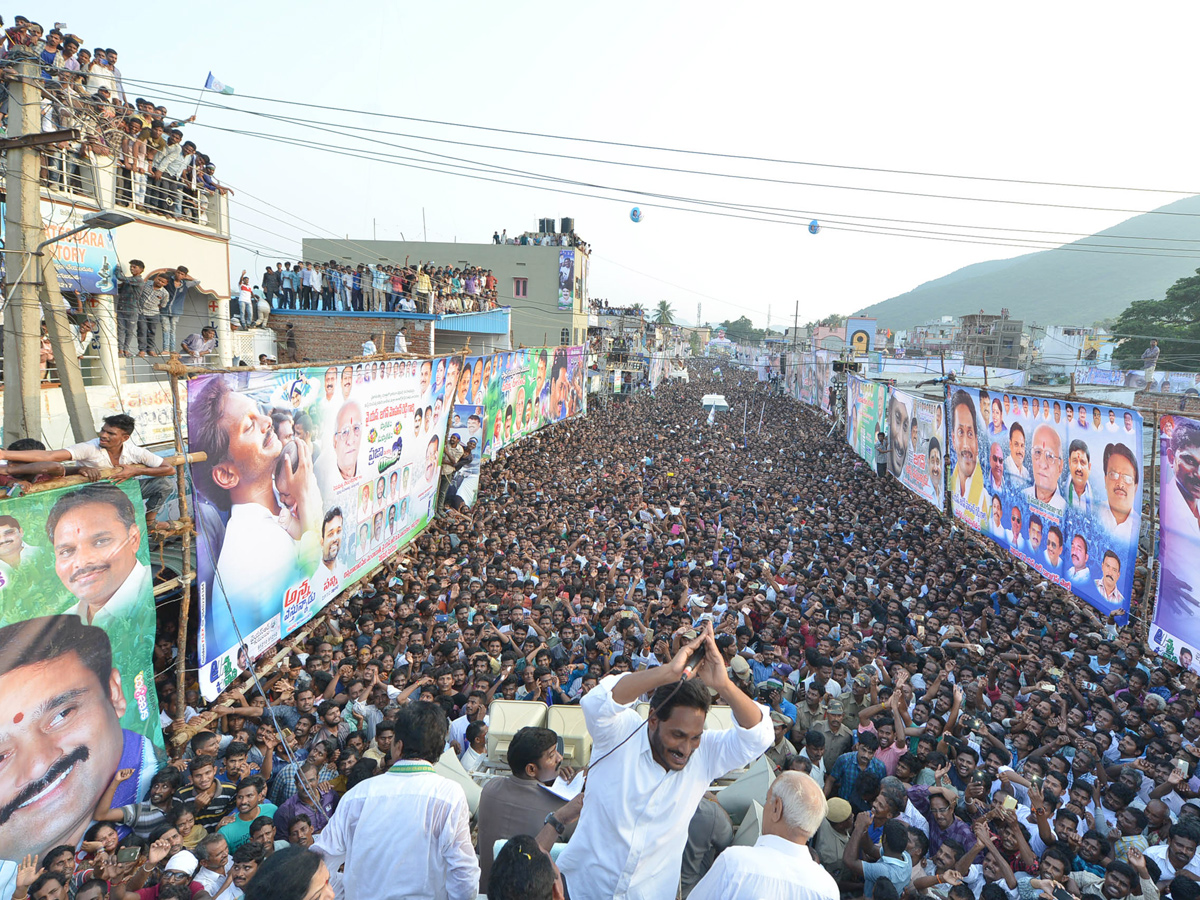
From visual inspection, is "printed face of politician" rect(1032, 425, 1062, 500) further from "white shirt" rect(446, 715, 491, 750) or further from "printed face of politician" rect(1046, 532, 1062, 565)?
"white shirt" rect(446, 715, 491, 750)

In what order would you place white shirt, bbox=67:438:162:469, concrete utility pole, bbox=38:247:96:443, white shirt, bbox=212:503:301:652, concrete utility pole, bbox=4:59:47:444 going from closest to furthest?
1. white shirt, bbox=67:438:162:469
2. concrete utility pole, bbox=4:59:47:444
3. concrete utility pole, bbox=38:247:96:443
4. white shirt, bbox=212:503:301:652

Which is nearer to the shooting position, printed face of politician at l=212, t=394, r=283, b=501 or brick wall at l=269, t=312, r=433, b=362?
printed face of politician at l=212, t=394, r=283, b=501

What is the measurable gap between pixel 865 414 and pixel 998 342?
26600 mm

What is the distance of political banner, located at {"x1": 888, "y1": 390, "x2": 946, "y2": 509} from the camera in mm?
14289

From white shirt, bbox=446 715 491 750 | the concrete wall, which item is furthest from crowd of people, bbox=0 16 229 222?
the concrete wall

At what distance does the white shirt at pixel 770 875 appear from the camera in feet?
7.11

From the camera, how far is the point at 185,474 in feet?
18.6

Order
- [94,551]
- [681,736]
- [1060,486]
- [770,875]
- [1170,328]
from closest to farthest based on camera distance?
[770,875]
[681,736]
[94,551]
[1060,486]
[1170,328]

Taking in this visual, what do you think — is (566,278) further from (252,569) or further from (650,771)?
(650,771)

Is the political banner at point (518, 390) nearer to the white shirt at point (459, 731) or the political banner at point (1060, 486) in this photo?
the white shirt at point (459, 731)

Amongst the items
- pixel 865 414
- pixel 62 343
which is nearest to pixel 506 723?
pixel 62 343

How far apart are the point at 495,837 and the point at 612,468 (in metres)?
15.7

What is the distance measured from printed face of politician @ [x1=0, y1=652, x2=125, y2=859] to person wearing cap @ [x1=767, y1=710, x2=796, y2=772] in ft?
15.7

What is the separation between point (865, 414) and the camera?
22109mm
